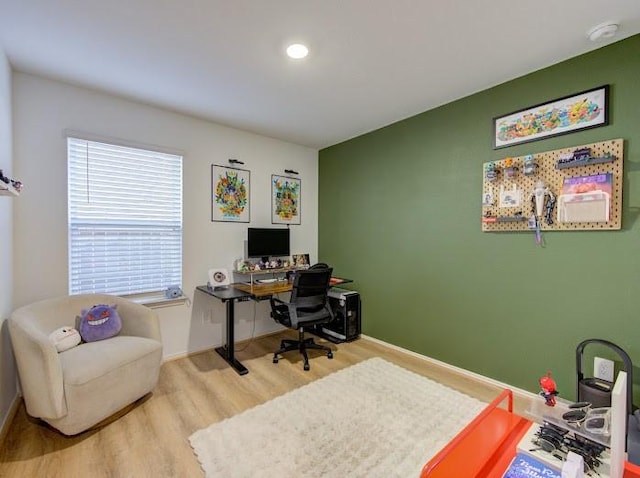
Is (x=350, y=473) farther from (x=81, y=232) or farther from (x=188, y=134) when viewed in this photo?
(x=188, y=134)

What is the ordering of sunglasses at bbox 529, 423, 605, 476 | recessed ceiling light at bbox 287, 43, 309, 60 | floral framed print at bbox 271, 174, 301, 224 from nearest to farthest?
sunglasses at bbox 529, 423, 605, 476, recessed ceiling light at bbox 287, 43, 309, 60, floral framed print at bbox 271, 174, 301, 224

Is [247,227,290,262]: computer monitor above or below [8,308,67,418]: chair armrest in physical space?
above

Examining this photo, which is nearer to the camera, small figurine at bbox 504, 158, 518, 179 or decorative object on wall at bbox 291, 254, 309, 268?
small figurine at bbox 504, 158, 518, 179

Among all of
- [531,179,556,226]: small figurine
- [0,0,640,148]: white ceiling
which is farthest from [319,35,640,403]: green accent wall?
[0,0,640,148]: white ceiling

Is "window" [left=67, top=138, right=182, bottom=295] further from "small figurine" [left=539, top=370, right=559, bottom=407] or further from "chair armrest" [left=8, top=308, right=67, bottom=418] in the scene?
"small figurine" [left=539, top=370, right=559, bottom=407]

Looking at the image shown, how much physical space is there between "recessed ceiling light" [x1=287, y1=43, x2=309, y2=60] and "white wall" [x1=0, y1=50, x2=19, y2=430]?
192 centimetres

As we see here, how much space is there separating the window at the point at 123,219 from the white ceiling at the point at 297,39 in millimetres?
605

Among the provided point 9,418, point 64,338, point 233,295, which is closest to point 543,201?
point 233,295

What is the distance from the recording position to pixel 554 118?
2.23 metres

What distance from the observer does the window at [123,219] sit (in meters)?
2.62

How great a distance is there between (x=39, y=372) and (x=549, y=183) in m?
3.67

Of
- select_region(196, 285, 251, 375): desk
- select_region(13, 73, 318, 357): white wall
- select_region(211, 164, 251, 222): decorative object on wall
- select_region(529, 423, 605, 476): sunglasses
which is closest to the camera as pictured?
select_region(529, 423, 605, 476): sunglasses

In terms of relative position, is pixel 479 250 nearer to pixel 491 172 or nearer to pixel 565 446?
pixel 491 172

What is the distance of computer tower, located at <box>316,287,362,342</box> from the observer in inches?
143
